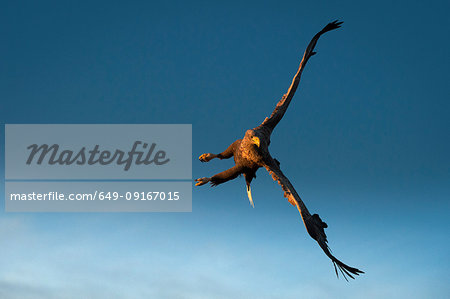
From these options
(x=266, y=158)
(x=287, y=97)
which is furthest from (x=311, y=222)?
(x=287, y=97)

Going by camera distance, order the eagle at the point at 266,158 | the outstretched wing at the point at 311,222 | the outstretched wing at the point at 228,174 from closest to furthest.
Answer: the outstretched wing at the point at 311,222 < the eagle at the point at 266,158 < the outstretched wing at the point at 228,174

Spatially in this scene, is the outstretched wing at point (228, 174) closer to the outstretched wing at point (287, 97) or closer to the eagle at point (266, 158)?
the eagle at point (266, 158)

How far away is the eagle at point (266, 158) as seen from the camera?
436 inches

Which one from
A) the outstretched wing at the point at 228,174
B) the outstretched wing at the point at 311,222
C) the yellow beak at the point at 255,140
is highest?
the yellow beak at the point at 255,140

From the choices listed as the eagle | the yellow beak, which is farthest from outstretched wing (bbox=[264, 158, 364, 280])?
the yellow beak

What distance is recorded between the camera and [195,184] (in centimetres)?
1298

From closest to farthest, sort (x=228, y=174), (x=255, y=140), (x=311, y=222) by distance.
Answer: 1. (x=311, y=222)
2. (x=255, y=140)
3. (x=228, y=174)

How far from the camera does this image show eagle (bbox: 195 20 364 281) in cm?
1107

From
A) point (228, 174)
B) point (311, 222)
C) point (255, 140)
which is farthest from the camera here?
point (228, 174)

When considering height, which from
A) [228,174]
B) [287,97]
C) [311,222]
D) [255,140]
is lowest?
[311,222]

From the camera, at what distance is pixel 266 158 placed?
12.4 meters

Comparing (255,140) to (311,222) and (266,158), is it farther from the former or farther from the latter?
(311,222)

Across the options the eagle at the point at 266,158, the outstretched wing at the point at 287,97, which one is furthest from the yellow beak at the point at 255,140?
the outstretched wing at the point at 287,97

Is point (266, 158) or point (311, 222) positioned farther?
point (266, 158)
